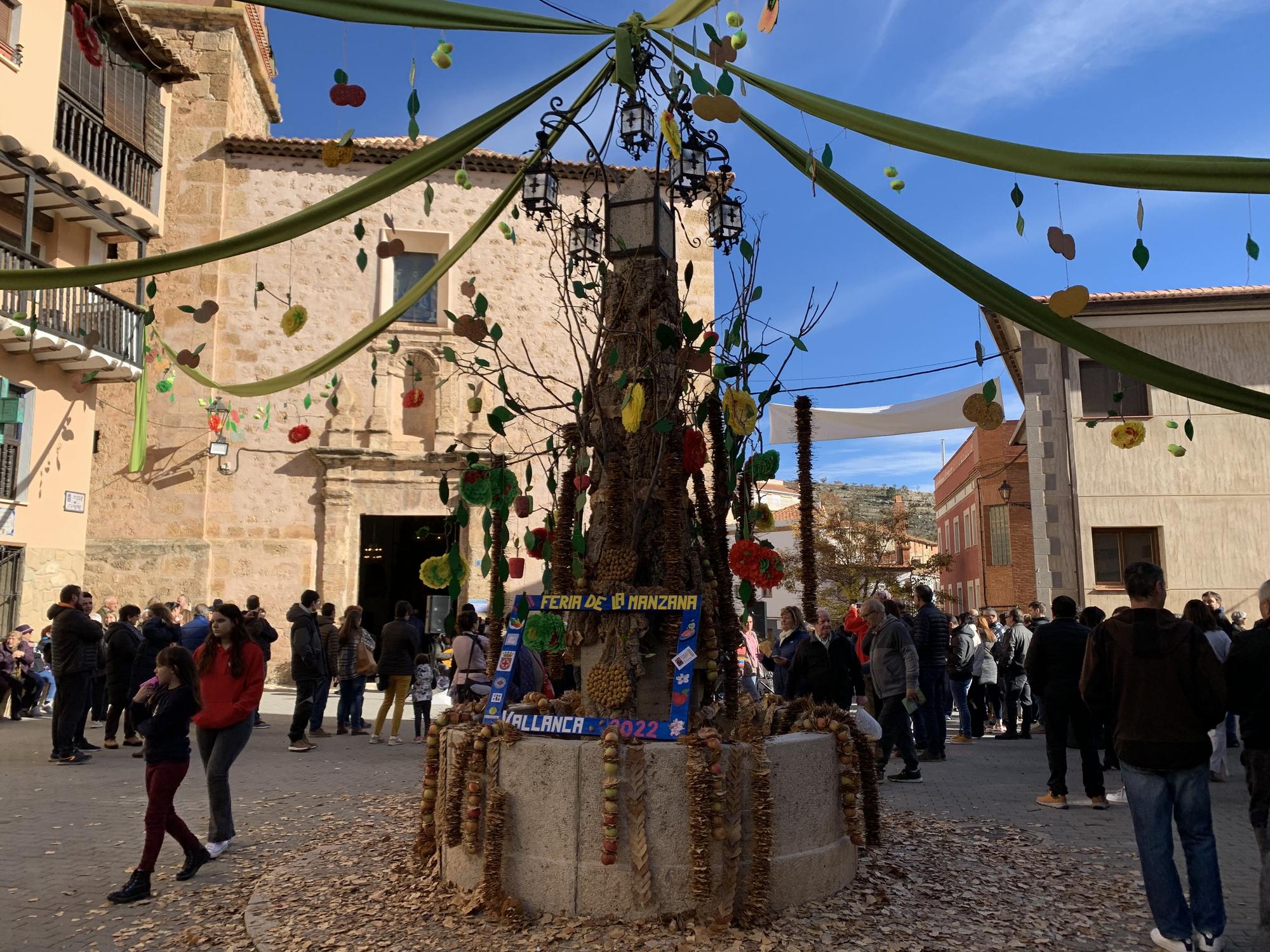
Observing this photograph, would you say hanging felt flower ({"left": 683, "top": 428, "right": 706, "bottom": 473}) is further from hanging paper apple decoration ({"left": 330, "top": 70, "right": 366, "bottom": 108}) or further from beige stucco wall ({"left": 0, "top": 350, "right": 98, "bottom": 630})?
beige stucco wall ({"left": 0, "top": 350, "right": 98, "bottom": 630})

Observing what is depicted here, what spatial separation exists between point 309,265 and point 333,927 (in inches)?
737

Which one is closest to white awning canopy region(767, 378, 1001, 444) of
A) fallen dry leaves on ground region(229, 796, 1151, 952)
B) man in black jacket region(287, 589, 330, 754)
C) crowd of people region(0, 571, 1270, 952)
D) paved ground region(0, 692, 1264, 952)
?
crowd of people region(0, 571, 1270, 952)

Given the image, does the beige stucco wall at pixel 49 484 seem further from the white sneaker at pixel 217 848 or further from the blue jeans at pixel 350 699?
the white sneaker at pixel 217 848

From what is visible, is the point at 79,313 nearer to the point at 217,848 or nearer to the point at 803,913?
the point at 217,848

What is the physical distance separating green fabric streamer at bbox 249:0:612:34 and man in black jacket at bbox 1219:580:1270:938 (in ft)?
14.7

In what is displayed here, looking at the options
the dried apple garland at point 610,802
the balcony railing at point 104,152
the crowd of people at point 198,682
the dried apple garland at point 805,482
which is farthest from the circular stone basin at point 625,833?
the balcony railing at point 104,152

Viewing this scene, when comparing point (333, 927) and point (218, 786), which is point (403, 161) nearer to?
point (333, 927)

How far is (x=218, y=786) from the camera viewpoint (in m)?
6.36

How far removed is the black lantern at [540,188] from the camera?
6117 millimetres

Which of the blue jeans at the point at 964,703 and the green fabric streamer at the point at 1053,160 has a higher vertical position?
the green fabric streamer at the point at 1053,160

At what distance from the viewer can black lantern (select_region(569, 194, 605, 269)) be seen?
6355mm

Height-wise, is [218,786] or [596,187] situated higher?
[596,187]

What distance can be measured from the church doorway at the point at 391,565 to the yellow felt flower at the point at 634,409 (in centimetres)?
1734

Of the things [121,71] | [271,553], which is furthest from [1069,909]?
[121,71]
